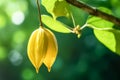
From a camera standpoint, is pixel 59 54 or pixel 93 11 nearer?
pixel 93 11

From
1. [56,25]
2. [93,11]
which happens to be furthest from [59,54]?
[93,11]

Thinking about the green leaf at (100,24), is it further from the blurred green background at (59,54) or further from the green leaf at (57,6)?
the blurred green background at (59,54)

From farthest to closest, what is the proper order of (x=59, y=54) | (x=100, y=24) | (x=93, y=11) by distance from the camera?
1. (x=59, y=54)
2. (x=100, y=24)
3. (x=93, y=11)

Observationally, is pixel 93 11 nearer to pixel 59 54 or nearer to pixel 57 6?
pixel 57 6

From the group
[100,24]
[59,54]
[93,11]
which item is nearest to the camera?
[93,11]

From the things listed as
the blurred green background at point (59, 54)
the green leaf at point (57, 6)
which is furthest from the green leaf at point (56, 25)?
the blurred green background at point (59, 54)

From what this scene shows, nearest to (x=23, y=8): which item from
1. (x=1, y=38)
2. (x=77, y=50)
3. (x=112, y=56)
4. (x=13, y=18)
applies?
(x=13, y=18)

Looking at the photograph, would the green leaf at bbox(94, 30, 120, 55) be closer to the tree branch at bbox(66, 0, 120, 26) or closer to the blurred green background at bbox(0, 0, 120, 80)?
the tree branch at bbox(66, 0, 120, 26)
